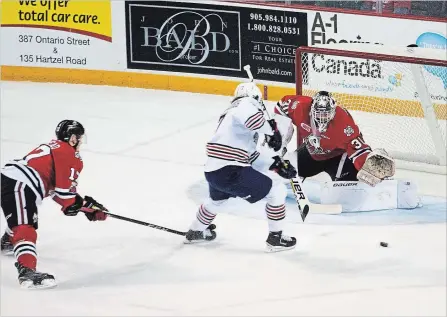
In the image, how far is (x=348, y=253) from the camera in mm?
5246

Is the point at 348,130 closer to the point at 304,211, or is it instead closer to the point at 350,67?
the point at 304,211

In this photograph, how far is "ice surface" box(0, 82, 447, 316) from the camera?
471cm

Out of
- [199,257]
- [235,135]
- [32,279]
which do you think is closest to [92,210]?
[32,279]

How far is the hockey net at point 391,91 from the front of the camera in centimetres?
645

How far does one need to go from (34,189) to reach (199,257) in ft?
2.56

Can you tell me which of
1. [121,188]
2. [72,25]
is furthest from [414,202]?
[72,25]

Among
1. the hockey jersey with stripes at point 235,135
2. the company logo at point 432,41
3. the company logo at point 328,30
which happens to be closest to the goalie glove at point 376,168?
the hockey jersey with stripes at point 235,135

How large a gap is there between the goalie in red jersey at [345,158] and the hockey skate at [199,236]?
0.62m

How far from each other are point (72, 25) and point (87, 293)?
392cm

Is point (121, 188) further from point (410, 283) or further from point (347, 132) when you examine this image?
point (410, 283)

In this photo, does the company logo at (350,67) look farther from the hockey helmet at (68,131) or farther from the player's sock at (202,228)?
the hockey helmet at (68,131)

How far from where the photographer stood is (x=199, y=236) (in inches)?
212

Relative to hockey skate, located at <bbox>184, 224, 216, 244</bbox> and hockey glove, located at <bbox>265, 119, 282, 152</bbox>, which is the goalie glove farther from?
hockey skate, located at <bbox>184, 224, 216, 244</bbox>

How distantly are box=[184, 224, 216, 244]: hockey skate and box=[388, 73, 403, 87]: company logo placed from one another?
2019 millimetres
